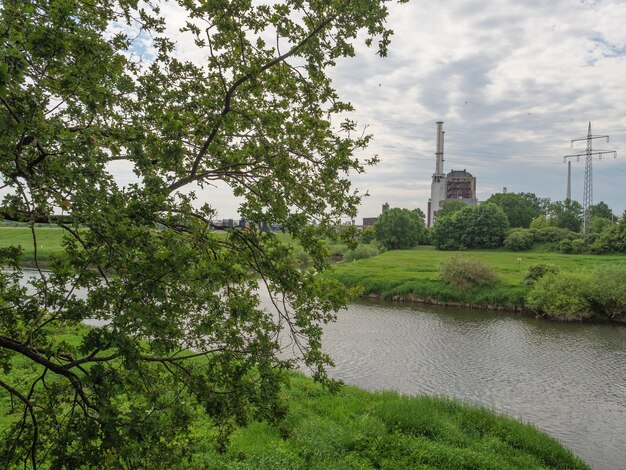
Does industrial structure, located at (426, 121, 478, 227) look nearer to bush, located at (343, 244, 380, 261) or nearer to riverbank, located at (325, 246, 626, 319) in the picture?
bush, located at (343, 244, 380, 261)

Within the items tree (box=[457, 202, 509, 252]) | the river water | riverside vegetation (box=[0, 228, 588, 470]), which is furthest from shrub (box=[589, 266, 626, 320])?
tree (box=[457, 202, 509, 252])

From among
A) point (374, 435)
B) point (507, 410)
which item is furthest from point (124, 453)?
point (507, 410)

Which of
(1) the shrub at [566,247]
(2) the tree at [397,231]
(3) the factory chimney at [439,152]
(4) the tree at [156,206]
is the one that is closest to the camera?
(4) the tree at [156,206]

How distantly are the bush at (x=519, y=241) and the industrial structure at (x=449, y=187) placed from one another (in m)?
47.7

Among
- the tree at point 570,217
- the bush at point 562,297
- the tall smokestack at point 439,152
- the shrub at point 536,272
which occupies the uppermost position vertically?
the tall smokestack at point 439,152

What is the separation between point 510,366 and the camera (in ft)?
67.0

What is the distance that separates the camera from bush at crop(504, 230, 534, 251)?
7025cm

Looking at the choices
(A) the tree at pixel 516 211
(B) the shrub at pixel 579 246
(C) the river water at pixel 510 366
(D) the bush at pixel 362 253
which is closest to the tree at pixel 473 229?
(B) the shrub at pixel 579 246

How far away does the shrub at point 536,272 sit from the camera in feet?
119

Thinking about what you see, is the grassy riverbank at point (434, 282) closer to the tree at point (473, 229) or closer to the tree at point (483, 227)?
the tree at point (483, 227)

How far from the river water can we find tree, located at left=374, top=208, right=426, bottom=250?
50.6m

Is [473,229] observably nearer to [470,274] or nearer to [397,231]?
[397,231]

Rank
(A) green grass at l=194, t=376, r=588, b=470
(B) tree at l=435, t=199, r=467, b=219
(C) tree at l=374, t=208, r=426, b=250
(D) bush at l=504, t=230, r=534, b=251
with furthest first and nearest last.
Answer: (B) tree at l=435, t=199, r=467, b=219
(C) tree at l=374, t=208, r=426, b=250
(D) bush at l=504, t=230, r=534, b=251
(A) green grass at l=194, t=376, r=588, b=470

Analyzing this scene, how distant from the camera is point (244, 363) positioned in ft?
14.8
